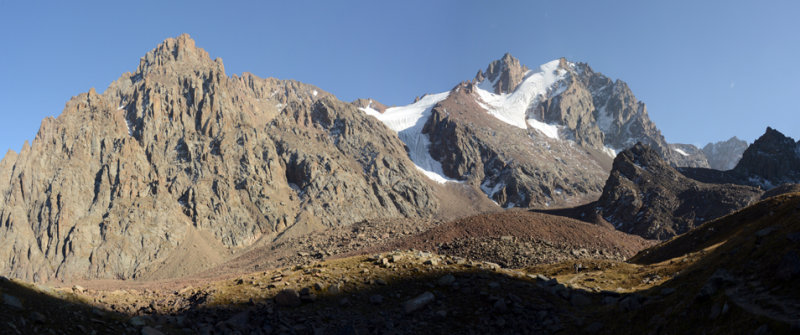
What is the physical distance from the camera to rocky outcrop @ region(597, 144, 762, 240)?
408ft

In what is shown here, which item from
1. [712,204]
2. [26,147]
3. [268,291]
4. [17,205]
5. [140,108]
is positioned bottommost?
[712,204]

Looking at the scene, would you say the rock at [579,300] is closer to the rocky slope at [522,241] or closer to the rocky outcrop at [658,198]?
the rocky slope at [522,241]

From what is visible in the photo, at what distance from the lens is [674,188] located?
14212 cm

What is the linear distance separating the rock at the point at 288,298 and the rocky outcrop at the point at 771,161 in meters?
197

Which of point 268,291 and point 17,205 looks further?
point 17,205

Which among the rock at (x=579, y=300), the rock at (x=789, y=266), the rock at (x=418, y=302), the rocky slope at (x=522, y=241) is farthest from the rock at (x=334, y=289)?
the rocky slope at (x=522, y=241)

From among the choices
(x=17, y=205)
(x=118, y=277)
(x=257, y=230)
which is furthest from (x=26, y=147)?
(x=257, y=230)

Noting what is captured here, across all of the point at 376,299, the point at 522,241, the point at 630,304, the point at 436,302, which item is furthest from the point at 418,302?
the point at 522,241

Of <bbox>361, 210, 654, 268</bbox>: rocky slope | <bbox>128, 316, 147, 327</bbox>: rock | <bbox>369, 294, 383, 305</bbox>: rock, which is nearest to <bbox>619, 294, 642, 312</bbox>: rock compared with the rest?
<bbox>369, 294, 383, 305</bbox>: rock


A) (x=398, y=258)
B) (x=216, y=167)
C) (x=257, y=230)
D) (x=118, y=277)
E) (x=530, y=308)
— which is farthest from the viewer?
(x=216, y=167)

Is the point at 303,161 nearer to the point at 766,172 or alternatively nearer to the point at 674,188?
the point at 674,188

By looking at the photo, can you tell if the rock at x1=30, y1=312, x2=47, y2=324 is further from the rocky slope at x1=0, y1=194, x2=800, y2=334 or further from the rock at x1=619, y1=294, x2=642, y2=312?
the rock at x1=619, y1=294, x2=642, y2=312

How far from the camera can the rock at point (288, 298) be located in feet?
64.1

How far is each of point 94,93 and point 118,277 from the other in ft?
270
